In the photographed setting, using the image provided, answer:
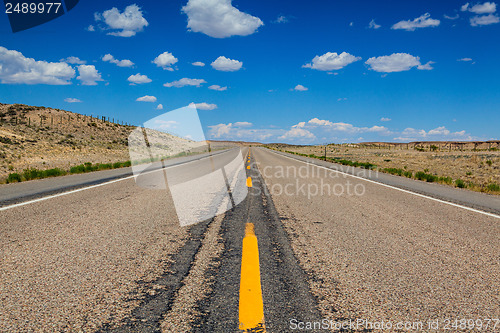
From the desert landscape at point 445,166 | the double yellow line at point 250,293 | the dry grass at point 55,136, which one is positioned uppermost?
the dry grass at point 55,136

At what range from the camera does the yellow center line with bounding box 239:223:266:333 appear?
7.02ft

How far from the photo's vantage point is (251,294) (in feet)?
8.41

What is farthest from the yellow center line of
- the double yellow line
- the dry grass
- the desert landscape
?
the dry grass

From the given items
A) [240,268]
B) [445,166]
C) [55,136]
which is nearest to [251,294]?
[240,268]

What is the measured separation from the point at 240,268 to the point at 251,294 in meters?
0.57

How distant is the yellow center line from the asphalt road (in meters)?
0.01

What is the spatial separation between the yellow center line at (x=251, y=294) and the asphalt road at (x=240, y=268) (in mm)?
12

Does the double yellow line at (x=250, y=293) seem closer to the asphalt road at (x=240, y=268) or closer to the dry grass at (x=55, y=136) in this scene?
the asphalt road at (x=240, y=268)

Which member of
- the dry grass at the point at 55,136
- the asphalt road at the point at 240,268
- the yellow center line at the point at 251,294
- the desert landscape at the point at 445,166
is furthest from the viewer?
the dry grass at the point at 55,136

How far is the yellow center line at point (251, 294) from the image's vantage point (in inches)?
84.3

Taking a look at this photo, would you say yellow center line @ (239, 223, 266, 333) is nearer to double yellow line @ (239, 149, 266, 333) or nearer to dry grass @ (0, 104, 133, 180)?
double yellow line @ (239, 149, 266, 333)

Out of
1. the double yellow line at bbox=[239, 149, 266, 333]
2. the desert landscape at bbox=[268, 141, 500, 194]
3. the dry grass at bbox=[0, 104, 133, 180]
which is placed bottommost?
the desert landscape at bbox=[268, 141, 500, 194]

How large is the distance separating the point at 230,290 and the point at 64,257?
1.96 meters

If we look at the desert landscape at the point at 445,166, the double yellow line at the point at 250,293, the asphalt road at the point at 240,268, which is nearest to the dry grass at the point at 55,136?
the desert landscape at the point at 445,166
